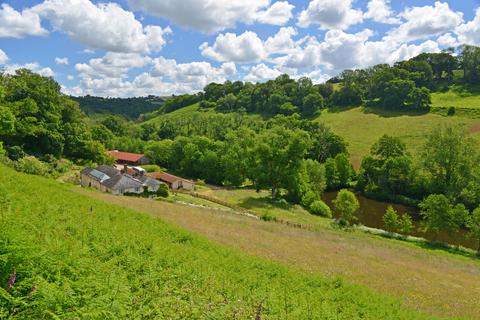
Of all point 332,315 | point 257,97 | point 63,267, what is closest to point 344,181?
point 332,315

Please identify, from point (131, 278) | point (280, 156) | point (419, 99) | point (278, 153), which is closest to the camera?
point (131, 278)

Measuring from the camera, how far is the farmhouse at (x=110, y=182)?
50.4m

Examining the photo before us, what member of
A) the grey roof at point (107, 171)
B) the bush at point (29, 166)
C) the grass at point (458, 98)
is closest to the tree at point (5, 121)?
the bush at point (29, 166)

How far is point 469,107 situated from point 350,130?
30.1 m

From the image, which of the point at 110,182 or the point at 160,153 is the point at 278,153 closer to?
the point at 110,182

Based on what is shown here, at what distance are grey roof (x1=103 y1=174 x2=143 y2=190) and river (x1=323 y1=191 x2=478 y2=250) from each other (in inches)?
1202

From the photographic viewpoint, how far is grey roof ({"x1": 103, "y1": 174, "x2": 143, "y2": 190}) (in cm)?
5056

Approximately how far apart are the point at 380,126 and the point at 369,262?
8013 centimetres

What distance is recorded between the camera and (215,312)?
8.32m

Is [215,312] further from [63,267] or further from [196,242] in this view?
[196,242]

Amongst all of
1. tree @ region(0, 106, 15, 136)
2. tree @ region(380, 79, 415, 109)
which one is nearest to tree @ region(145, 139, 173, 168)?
tree @ region(0, 106, 15, 136)

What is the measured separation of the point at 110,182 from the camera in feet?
168

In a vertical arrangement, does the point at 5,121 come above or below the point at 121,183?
above

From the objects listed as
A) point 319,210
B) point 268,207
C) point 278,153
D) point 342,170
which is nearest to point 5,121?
point 268,207
